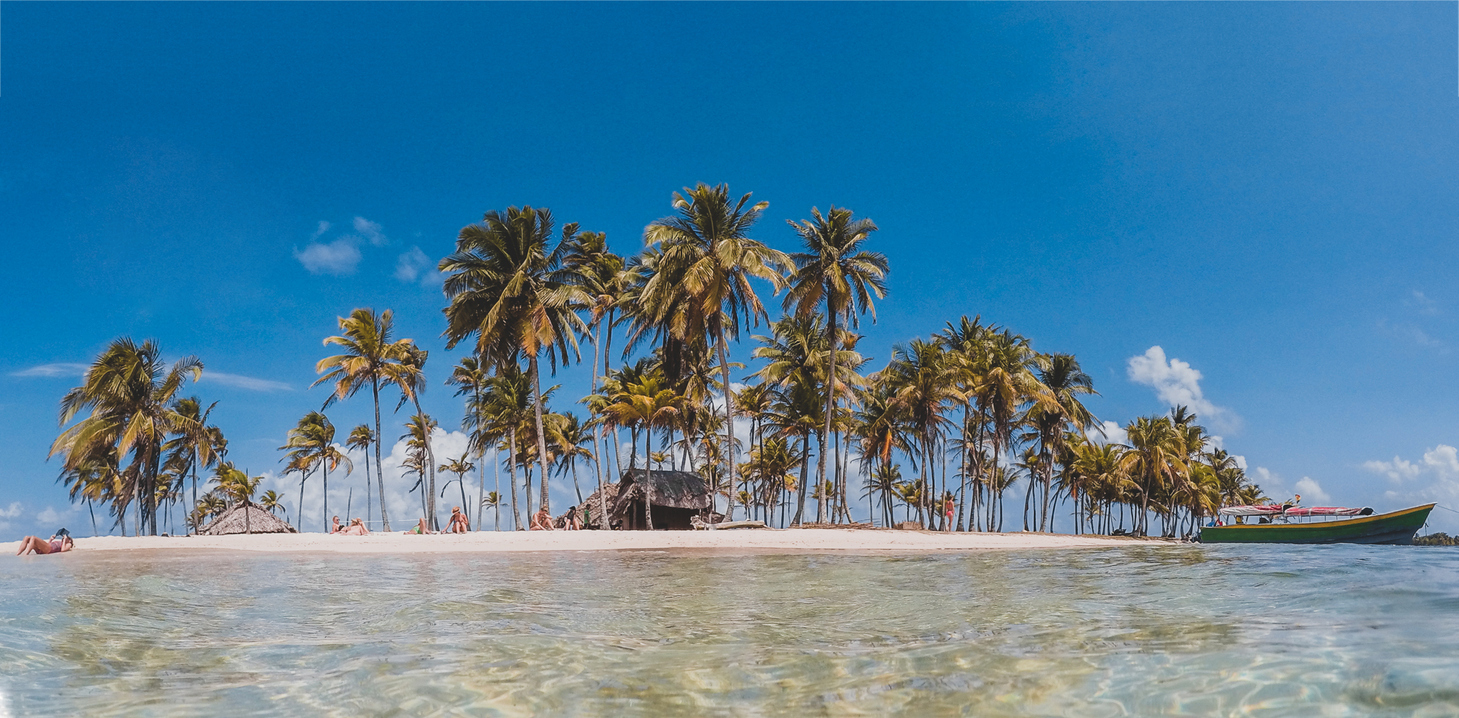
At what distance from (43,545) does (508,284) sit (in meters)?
15.1

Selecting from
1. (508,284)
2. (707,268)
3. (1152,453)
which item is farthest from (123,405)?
(1152,453)

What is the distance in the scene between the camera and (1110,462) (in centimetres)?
4981

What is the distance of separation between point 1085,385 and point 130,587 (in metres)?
44.4

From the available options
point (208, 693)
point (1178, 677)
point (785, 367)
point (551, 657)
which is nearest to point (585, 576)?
point (551, 657)

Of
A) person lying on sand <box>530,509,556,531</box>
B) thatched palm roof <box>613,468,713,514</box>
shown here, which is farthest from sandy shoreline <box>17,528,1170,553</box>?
thatched palm roof <box>613,468,713,514</box>

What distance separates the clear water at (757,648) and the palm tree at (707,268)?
762 inches

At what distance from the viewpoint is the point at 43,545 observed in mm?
19062

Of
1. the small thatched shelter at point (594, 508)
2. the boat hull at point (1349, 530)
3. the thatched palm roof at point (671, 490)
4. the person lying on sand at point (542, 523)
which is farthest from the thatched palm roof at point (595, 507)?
the boat hull at point (1349, 530)

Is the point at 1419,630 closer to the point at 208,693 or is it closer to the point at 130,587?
the point at 208,693

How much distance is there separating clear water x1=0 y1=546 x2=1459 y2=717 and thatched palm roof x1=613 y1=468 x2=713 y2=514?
2220cm

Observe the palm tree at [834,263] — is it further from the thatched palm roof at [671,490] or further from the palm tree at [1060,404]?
the palm tree at [1060,404]

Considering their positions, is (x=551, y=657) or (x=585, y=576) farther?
(x=585, y=576)

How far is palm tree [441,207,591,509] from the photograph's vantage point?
29.3 metres

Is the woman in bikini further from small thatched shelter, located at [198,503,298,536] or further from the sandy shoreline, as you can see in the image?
small thatched shelter, located at [198,503,298,536]
